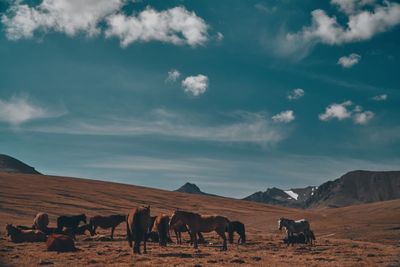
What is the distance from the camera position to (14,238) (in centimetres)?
2870

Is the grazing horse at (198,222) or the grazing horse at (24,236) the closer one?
the grazing horse at (198,222)

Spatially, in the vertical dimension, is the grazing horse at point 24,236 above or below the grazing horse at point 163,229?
below

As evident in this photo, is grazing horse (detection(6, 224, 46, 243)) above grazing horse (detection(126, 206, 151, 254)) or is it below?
below

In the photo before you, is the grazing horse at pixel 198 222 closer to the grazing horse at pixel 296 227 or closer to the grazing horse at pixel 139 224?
the grazing horse at pixel 139 224

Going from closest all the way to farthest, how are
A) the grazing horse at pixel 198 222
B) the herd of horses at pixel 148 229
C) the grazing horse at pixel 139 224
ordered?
the grazing horse at pixel 139 224, the herd of horses at pixel 148 229, the grazing horse at pixel 198 222

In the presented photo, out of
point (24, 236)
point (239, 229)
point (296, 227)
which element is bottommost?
point (24, 236)

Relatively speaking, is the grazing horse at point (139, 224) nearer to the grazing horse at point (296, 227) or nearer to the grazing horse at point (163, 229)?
the grazing horse at point (163, 229)

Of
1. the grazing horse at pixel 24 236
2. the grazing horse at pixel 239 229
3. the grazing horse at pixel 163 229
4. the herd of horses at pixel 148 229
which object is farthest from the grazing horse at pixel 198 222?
the grazing horse at pixel 24 236

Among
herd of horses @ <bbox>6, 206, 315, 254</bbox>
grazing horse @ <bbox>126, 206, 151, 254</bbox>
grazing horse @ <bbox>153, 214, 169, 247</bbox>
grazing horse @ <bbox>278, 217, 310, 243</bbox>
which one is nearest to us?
grazing horse @ <bbox>126, 206, 151, 254</bbox>

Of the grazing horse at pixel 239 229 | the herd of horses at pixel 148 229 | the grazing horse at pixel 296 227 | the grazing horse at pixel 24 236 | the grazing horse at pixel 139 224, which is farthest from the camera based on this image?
the grazing horse at pixel 296 227

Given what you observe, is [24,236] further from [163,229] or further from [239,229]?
[239,229]

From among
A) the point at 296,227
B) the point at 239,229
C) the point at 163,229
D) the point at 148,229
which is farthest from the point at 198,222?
the point at 296,227

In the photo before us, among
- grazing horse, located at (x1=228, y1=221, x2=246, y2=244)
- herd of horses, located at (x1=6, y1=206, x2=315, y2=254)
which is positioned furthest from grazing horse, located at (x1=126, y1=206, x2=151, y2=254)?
grazing horse, located at (x1=228, y1=221, x2=246, y2=244)

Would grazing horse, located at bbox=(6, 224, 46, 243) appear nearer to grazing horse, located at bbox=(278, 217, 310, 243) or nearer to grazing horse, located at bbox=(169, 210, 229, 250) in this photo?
grazing horse, located at bbox=(169, 210, 229, 250)
